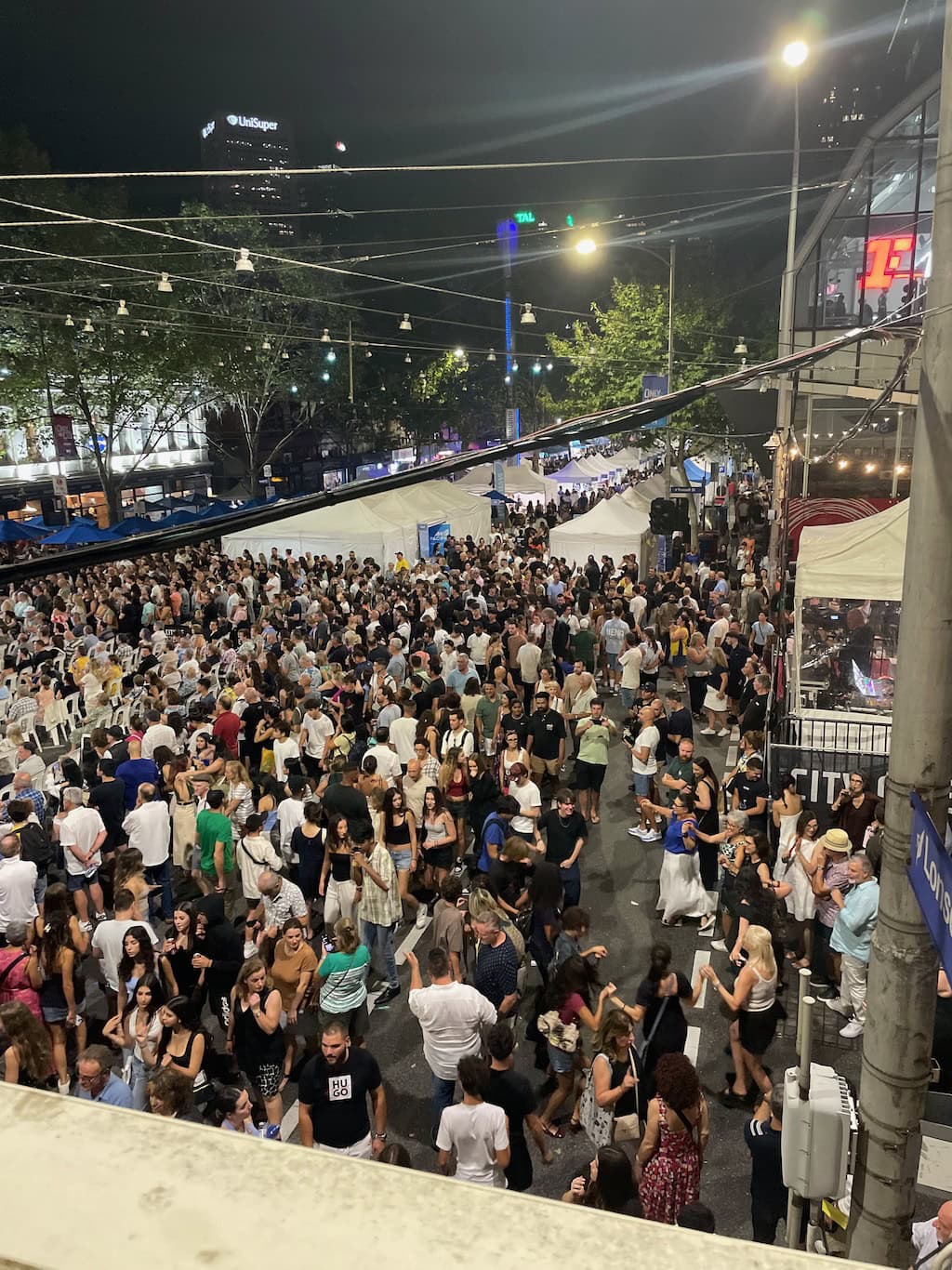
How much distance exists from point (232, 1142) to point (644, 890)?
7.98 meters

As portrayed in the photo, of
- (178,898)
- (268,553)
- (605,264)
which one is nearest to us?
(178,898)

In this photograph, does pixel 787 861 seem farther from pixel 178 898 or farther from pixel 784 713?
pixel 178 898

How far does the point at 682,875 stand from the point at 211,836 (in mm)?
4007

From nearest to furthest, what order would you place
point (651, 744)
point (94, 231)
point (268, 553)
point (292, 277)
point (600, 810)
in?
point (651, 744), point (600, 810), point (268, 553), point (94, 231), point (292, 277)

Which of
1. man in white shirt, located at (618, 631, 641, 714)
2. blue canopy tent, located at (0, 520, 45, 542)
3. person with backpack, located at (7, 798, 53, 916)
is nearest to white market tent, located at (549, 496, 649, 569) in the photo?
man in white shirt, located at (618, 631, 641, 714)

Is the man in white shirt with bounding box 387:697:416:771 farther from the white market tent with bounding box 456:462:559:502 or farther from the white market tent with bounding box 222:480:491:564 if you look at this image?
the white market tent with bounding box 456:462:559:502

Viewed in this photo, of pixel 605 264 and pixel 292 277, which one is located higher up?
pixel 605 264

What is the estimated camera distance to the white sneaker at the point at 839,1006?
21.2 feet

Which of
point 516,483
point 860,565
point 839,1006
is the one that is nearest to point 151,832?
point 839,1006

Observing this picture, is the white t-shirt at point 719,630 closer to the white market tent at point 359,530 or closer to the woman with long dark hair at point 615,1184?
the woman with long dark hair at point 615,1184

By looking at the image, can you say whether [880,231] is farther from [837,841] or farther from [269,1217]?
[269,1217]

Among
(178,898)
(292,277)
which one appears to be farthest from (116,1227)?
(292,277)

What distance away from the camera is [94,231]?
87.1ft

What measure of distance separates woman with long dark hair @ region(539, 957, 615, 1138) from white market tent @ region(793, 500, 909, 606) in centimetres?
618
